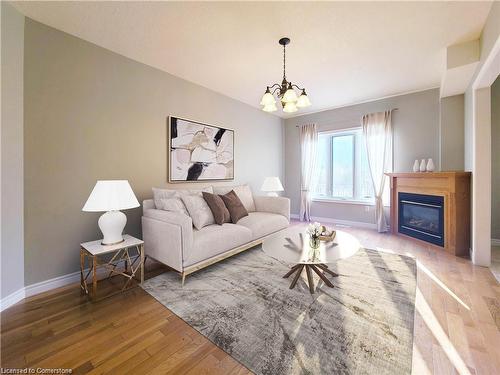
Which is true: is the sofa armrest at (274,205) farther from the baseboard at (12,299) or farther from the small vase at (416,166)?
the baseboard at (12,299)

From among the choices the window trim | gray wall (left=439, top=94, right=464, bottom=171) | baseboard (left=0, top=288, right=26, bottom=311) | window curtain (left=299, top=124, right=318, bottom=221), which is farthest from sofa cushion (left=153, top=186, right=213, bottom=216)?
gray wall (left=439, top=94, right=464, bottom=171)

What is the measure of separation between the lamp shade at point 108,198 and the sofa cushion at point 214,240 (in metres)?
0.74

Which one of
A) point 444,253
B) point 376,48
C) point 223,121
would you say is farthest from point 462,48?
point 223,121

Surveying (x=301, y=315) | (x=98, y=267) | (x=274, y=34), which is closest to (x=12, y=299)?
(x=98, y=267)

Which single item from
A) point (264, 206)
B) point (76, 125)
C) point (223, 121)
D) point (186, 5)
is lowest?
point (264, 206)

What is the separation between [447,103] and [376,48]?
194cm

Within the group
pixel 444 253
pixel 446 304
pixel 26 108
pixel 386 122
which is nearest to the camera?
pixel 446 304

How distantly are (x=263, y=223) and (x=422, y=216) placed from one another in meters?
2.67

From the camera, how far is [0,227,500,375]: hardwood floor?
4.16 feet

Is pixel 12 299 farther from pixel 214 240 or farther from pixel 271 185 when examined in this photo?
pixel 271 185

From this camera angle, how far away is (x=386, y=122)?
4.11 m

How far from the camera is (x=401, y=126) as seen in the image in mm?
4023

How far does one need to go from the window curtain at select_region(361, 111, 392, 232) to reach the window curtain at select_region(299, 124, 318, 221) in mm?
1128

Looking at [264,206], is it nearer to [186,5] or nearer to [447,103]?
[186,5]
